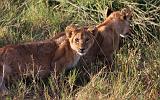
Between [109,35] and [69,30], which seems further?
[109,35]

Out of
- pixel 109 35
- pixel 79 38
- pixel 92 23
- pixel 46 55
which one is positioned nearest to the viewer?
pixel 79 38

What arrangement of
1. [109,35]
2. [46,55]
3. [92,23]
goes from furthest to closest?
1. [92,23]
2. [109,35]
3. [46,55]

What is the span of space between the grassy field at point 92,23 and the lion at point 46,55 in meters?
0.16

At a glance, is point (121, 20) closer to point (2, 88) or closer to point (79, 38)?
point (79, 38)

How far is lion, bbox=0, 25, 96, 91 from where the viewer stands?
253 inches

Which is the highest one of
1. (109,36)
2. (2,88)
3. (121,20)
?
(121,20)

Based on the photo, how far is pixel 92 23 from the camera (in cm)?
824

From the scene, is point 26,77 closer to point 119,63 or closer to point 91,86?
point 91,86

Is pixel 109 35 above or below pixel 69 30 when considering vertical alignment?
below

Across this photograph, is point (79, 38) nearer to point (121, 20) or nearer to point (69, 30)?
point (69, 30)

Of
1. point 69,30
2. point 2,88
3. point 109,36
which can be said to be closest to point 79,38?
point 69,30

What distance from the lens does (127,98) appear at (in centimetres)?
580

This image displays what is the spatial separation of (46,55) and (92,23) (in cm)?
180

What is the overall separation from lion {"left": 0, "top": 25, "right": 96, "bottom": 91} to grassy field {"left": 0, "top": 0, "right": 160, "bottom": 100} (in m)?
0.16
